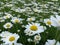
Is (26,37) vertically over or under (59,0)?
over

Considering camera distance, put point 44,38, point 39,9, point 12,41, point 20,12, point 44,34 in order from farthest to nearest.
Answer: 1. point 39,9
2. point 20,12
3. point 44,34
4. point 44,38
5. point 12,41

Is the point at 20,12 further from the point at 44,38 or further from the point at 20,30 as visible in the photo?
the point at 44,38

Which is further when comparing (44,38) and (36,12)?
(36,12)

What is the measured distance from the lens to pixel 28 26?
3.67 ft

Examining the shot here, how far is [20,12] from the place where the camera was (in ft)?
8.93

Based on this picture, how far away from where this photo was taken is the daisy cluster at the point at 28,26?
1.07 m

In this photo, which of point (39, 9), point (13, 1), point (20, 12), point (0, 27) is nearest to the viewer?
point (0, 27)

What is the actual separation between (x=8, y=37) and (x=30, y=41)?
34 cm

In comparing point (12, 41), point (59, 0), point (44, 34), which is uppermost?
point (12, 41)

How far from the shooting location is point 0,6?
10.4 ft

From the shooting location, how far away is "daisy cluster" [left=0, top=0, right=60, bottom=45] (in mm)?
1065

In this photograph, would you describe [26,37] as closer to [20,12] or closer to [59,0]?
[20,12]

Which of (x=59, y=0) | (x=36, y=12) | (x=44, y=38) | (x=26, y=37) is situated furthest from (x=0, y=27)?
(x=59, y=0)

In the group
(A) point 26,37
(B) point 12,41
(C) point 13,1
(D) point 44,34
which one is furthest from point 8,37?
(C) point 13,1
